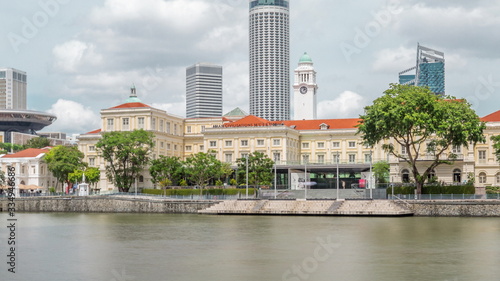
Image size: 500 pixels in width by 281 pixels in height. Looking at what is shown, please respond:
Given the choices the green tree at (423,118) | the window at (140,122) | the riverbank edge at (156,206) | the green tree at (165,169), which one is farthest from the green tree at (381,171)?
the window at (140,122)

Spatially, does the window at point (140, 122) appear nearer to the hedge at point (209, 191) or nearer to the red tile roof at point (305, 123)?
the red tile roof at point (305, 123)

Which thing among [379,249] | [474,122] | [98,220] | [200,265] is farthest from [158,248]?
[474,122]

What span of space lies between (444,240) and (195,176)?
5368 cm

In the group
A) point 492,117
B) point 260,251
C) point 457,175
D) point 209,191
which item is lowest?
point 260,251

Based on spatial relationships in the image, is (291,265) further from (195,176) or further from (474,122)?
(195,176)

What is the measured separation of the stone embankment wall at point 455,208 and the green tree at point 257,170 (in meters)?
25.9

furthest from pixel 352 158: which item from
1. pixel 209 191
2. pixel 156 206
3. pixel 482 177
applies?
pixel 156 206

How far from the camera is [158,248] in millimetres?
45688

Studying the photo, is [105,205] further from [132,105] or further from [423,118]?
[423,118]

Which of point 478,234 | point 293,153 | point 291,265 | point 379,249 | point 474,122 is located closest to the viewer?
point 291,265

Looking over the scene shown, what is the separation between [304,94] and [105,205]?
10872 centimetres

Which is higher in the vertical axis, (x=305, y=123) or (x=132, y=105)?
(x=132, y=105)

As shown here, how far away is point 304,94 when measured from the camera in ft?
634

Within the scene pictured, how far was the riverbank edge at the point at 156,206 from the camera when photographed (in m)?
73.8
